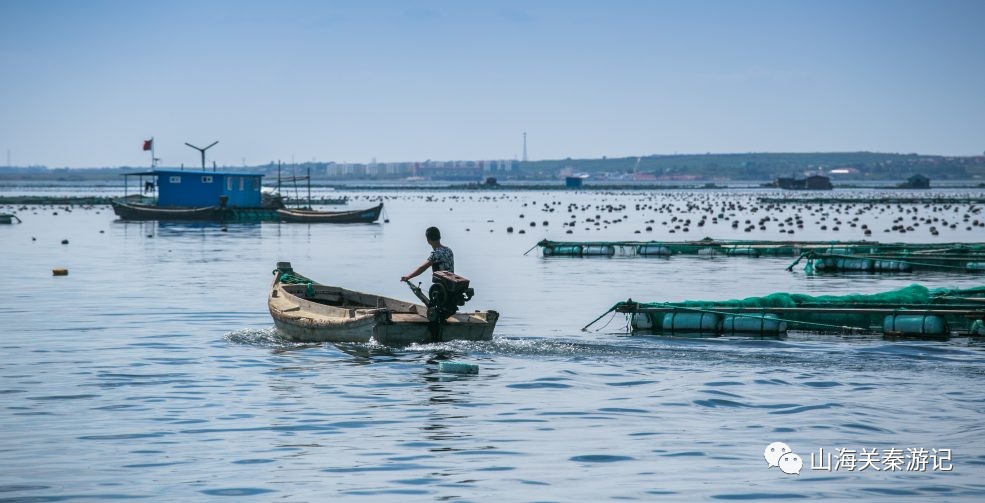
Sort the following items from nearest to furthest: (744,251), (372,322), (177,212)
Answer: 1. (372,322)
2. (744,251)
3. (177,212)

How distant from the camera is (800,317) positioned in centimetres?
2653

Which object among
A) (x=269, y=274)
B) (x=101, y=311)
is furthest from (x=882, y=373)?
(x=269, y=274)

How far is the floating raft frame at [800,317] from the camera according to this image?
25234 mm

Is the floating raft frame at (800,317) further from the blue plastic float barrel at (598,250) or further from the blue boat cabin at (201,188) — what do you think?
the blue boat cabin at (201,188)

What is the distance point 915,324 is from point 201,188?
73.1 meters

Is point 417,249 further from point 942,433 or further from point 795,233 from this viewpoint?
point 942,433

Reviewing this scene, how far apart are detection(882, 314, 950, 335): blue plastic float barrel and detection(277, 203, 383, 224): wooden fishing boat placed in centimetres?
6417

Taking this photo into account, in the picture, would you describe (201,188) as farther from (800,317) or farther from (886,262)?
(800,317)

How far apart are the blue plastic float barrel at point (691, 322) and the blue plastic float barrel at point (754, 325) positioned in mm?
222

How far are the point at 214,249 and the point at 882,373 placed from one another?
45.6m

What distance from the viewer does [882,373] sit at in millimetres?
20594

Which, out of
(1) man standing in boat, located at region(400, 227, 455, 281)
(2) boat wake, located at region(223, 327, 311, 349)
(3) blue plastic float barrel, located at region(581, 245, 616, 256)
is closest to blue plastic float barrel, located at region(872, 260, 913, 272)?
(3) blue plastic float barrel, located at region(581, 245, 616, 256)

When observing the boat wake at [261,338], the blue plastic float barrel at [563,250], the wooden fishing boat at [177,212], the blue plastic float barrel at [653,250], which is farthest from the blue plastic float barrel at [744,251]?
the wooden fishing boat at [177,212]

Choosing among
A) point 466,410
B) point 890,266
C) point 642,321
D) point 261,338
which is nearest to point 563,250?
point 890,266
